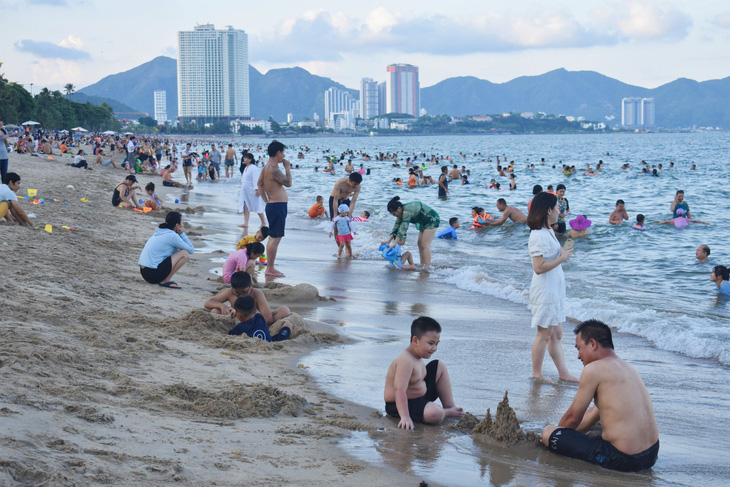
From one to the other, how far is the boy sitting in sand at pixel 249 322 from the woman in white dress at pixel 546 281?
2.43 meters

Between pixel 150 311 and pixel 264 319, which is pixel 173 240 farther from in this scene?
pixel 264 319

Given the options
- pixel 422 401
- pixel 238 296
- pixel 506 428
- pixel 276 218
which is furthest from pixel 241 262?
pixel 506 428

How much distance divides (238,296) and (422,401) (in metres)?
2.78

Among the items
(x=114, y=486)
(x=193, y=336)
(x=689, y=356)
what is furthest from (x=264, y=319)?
(x=689, y=356)

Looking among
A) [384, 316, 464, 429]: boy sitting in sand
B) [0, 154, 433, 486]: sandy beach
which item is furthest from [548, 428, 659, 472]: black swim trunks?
[0, 154, 433, 486]: sandy beach

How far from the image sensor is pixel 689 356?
695 cm

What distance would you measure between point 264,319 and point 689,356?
4271 millimetres

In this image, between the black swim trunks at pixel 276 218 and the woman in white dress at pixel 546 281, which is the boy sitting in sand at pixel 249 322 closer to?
the woman in white dress at pixel 546 281

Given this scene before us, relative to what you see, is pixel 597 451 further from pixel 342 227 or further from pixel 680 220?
pixel 680 220

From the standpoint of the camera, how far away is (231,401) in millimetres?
4367

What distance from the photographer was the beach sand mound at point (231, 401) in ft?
13.8

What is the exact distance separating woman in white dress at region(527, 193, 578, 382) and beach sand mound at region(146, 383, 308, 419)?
2.14 m

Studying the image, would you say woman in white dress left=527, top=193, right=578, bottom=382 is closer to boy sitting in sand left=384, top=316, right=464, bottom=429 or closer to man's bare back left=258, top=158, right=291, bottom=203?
boy sitting in sand left=384, top=316, right=464, bottom=429

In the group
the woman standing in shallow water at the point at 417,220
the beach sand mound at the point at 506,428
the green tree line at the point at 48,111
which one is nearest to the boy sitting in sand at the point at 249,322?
the beach sand mound at the point at 506,428
